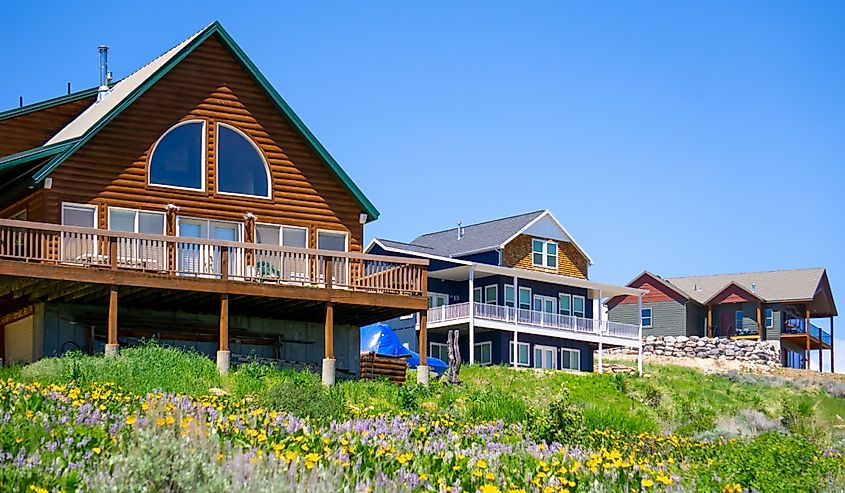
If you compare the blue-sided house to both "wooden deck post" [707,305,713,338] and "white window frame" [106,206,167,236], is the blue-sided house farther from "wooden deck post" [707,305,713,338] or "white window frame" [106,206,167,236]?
"white window frame" [106,206,167,236]

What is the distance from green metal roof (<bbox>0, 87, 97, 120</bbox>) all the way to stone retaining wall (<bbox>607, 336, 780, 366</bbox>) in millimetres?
37005

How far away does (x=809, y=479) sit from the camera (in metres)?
15.1

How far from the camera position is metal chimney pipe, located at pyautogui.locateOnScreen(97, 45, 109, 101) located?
35719mm

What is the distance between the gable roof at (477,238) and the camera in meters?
55.8

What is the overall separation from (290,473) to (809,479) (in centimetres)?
686

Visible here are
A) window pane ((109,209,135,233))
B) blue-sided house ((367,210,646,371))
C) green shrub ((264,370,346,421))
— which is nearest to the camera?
green shrub ((264,370,346,421))

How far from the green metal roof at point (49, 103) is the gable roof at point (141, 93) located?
1.53 ft

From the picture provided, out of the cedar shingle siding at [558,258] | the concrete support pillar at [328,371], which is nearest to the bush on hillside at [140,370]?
the concrete support pillar at [328,371]

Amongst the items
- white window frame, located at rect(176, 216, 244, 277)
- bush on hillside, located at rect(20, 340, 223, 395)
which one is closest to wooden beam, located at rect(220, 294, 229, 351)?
bush on hillside, located at rect(20, 340, 223, 395)

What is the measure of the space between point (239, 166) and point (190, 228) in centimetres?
215

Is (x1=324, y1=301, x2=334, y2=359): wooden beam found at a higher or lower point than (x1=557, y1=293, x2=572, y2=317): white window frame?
lower

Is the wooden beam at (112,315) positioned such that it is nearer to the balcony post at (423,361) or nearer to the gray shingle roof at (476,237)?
the balcony post at (423,361)

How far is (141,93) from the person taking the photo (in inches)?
1219

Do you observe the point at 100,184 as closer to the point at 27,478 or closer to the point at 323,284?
the point at 323,284
